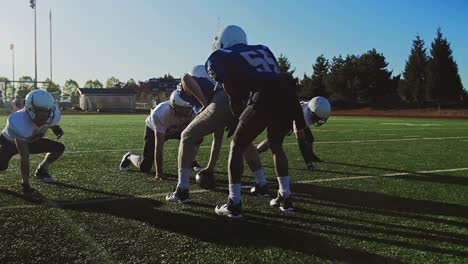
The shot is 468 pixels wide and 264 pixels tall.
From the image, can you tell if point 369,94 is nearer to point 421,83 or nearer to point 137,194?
point 421,83

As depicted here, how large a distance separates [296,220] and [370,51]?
242 ft

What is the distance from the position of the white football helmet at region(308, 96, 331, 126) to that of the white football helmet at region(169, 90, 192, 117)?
6.39 feet

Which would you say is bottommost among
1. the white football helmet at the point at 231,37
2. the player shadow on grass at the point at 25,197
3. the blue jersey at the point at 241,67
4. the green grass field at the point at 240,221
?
the player shadow on grass at the point at 25,197

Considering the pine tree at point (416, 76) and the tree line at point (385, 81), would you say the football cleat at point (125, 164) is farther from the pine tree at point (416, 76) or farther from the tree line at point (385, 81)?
the pine tree at point (416, 76)

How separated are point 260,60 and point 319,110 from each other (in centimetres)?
270

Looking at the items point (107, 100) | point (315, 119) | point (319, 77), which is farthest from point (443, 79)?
point (315, 119)

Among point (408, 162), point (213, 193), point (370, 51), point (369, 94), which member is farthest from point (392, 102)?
point (213, 193)

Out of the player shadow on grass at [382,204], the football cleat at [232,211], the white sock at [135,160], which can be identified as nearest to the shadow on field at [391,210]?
the player shadow on grass at [382,204]

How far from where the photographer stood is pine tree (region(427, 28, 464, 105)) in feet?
192

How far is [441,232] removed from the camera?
12.5 ft

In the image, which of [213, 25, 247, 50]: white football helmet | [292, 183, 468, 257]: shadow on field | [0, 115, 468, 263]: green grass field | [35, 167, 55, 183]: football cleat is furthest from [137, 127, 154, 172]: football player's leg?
[213, 25, 247, 50]: white football helmet

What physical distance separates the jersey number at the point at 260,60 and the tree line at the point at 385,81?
178 ft

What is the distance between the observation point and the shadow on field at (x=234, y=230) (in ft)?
10.7

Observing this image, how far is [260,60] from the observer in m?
4.30
